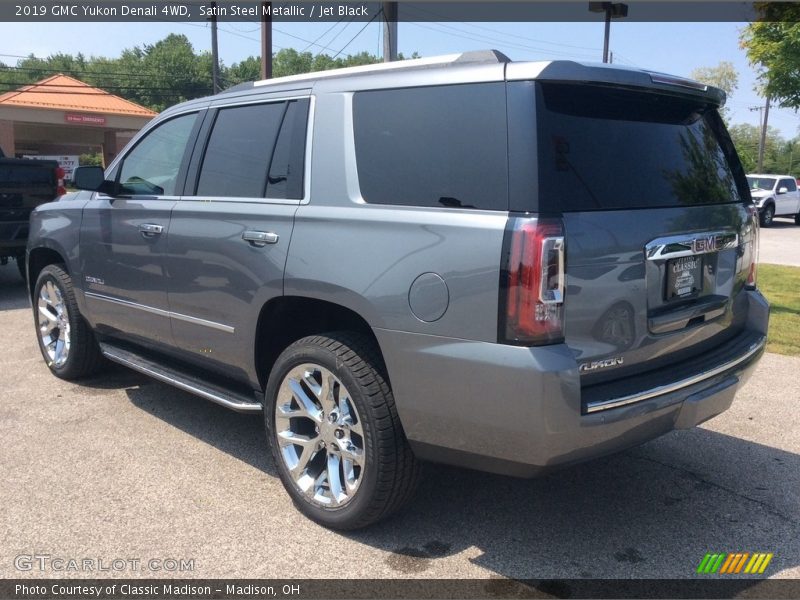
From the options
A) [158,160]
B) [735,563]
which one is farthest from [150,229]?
[735,563]

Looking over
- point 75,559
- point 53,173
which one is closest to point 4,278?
point 53,173

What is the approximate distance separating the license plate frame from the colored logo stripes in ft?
3.69

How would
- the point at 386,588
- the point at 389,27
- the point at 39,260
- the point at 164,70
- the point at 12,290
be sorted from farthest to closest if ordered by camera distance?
1. the point at 164,70
2. the point at 389,27
3. the point at 12,290
4. the point at 39,260
5. the point at 386,588

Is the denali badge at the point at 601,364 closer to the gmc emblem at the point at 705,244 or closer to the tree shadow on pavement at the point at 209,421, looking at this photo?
the gmc emblem at the point at 705,244

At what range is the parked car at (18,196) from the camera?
9078 mm

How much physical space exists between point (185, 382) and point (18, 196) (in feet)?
20.9

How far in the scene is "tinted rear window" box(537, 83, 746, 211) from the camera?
2824mm

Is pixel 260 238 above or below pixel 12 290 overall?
above

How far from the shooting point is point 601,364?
2.85 metres

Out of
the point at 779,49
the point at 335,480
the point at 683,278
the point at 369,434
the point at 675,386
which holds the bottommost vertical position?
the point at 335,480

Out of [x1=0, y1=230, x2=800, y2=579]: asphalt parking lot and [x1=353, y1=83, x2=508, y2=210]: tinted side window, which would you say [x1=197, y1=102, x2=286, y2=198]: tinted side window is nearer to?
[x1=353, y1=83, x2=508, y2=210]: tinted side window

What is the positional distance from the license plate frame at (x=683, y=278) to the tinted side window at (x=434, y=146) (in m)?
0.82

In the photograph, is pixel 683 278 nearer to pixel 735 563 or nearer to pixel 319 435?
pixel 735 563

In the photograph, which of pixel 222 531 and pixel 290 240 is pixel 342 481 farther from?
pixel 290 240
